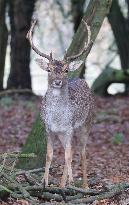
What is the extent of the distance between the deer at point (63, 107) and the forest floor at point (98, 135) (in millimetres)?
804

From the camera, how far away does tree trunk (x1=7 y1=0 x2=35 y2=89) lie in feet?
55.5

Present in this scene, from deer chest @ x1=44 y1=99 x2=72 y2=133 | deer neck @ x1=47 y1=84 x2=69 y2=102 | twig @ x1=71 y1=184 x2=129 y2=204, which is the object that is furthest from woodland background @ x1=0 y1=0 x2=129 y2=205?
deer neck @ x1=47 y1=84 x2=69 y2=102

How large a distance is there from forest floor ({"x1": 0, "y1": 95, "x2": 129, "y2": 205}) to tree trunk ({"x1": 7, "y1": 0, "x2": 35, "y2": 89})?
3.44 ft

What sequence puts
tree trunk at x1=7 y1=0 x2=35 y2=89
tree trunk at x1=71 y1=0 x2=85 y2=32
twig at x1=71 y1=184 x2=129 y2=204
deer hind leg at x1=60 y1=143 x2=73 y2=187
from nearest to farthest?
1. twig at x1=71 y1=184 x2=129 y2=204
2. deer hind leg at x1=60 y1=143 x2=73 y2=187
3. tree trunk at x1=7 y1=0 x2=35 y2=89
4. tree trunk at x1=71 y1=0 x2=85 y2=32

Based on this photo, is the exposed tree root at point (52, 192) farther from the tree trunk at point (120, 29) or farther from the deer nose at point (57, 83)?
the tree trunk at point (120, 29)

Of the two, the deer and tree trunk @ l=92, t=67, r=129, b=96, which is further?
tree trunk @ l=92, t=67, r=129, b=96

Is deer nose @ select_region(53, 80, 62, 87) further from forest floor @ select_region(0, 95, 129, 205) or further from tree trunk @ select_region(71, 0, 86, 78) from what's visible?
tree trunk @ select_region(71, 0, 86, 78)

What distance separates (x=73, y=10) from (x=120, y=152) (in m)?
9.12

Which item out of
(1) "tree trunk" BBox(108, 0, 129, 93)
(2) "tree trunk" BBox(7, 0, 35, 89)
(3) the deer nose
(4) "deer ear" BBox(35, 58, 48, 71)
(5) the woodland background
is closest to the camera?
(3) the deer nose

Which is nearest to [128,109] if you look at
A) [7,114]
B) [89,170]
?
[7,114]

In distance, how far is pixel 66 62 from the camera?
20.4ft

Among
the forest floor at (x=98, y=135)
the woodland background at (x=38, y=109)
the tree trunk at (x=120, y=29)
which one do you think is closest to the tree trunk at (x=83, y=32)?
the woodland background at (x=38, y=109)

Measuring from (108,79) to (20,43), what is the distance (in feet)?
9.09

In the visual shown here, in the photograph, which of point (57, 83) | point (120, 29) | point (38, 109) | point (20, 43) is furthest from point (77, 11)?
point (57, 83)
